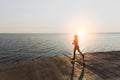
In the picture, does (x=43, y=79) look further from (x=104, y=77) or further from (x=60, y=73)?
(x=104, y=77)

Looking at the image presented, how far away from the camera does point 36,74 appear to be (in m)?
8.52

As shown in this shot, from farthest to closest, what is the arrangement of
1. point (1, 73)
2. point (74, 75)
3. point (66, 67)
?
point (66, 67) → point (1, 73) → point (74, 75)

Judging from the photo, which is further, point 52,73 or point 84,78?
point 52,73

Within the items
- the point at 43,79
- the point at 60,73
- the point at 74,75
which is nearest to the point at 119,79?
the point at 74,75

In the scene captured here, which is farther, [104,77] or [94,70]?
[94,70]

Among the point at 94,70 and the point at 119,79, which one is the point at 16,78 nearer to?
the point at 94,70

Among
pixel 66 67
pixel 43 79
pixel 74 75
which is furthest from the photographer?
pixel 66 67

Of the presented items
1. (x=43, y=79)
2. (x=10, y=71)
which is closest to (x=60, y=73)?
(x=43, y=79)

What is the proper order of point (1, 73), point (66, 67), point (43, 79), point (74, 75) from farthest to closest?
point (66, 67) < point (1, 73) < point (74, 75) < point (43, 79)

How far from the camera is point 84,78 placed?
7848 mm

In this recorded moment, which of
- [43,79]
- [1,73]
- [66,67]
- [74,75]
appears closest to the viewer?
[43,79]

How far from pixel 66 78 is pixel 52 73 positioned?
3.90ft

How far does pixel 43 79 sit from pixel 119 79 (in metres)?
4.29

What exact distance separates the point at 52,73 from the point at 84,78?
2.02 m
